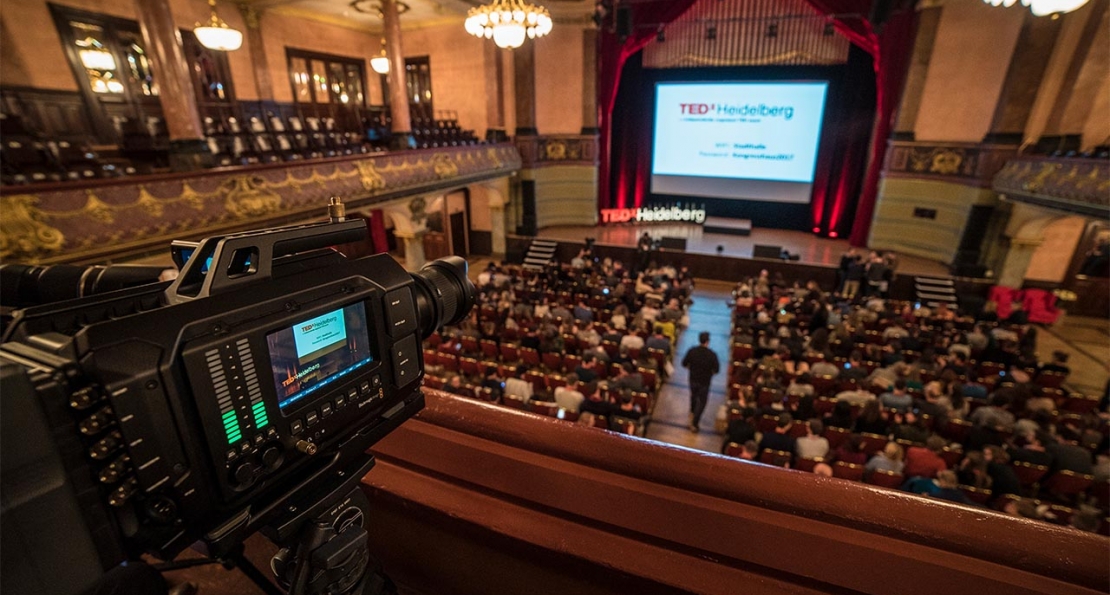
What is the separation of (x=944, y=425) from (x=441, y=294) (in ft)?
20.2

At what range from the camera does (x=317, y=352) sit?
774 millimetres

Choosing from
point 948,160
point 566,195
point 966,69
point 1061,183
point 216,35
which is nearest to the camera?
point 216,35

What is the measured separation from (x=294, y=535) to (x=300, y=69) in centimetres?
1492

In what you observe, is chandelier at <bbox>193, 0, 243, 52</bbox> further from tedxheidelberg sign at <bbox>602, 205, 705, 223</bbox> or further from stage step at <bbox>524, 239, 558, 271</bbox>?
tedxheidelberg sign at <bbox>602, 205, 705, 223</bbox>

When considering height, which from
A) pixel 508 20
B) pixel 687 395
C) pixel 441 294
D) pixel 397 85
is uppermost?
pixel 508 20

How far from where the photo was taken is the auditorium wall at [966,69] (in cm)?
1080

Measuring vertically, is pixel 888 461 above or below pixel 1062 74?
below

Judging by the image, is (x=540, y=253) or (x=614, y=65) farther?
(x=614, y=65)

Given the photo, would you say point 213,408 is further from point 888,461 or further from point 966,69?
point 966,69

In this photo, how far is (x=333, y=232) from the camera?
88 centimetres

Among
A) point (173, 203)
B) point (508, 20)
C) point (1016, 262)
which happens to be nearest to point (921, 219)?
point (1016, 262)

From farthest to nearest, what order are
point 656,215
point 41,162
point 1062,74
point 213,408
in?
point 656,215 → point 1062,74 → point 41,162 → point 213,408

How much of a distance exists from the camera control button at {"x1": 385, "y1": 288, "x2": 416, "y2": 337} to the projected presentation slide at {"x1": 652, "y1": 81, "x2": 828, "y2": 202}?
15.5 meters

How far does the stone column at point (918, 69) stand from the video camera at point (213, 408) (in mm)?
15258
